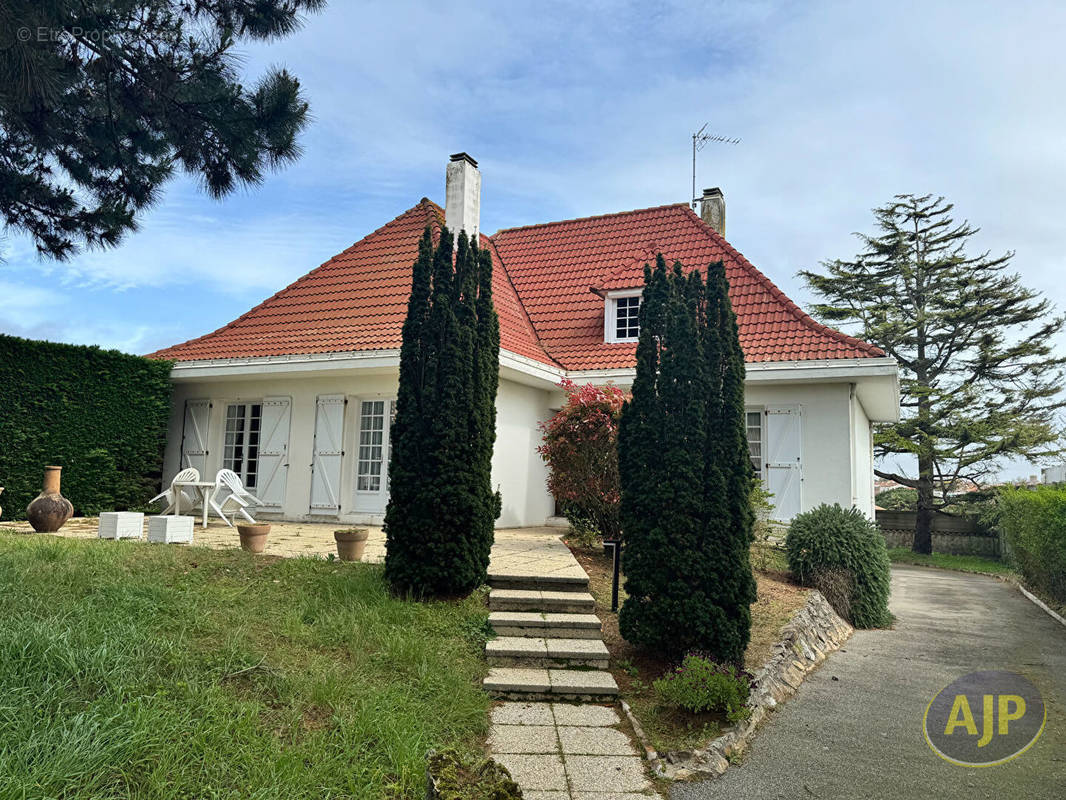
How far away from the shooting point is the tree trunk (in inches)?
849

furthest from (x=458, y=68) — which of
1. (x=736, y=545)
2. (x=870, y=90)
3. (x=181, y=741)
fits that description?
(x=181, y=741)

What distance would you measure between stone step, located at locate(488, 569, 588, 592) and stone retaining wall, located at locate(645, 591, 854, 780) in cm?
185

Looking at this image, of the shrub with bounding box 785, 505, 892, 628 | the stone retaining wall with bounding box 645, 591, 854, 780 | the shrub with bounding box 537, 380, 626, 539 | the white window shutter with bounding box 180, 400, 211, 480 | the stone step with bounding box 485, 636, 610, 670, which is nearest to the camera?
the stone retaining wall with bounding box 645, 591, 854, 780

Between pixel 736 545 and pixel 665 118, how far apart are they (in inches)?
242

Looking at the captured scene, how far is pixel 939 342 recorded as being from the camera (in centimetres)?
2273

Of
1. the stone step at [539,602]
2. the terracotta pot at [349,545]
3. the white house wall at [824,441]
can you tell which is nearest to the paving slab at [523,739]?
the stone step at [539,602]

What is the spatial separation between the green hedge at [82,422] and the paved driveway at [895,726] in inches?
435

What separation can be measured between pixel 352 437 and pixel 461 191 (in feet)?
16.0

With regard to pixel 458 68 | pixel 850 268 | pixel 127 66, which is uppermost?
pixel 850 268

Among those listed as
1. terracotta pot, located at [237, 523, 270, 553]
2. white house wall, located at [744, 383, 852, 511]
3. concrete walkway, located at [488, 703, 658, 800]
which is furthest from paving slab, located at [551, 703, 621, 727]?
white house wall, located at [744, 383, 852, 511]

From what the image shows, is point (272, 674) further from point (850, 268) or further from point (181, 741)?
point (850, 268)

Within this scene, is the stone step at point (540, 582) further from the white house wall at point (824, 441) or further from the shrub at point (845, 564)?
the white house wall at point (824, 441)

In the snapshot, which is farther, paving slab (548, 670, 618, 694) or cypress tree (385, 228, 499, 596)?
cypress tree (385, 228, 499, 596)

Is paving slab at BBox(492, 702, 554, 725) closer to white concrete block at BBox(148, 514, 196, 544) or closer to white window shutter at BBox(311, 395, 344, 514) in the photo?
white concrete block at BBox(148, 514, 196, 544)
